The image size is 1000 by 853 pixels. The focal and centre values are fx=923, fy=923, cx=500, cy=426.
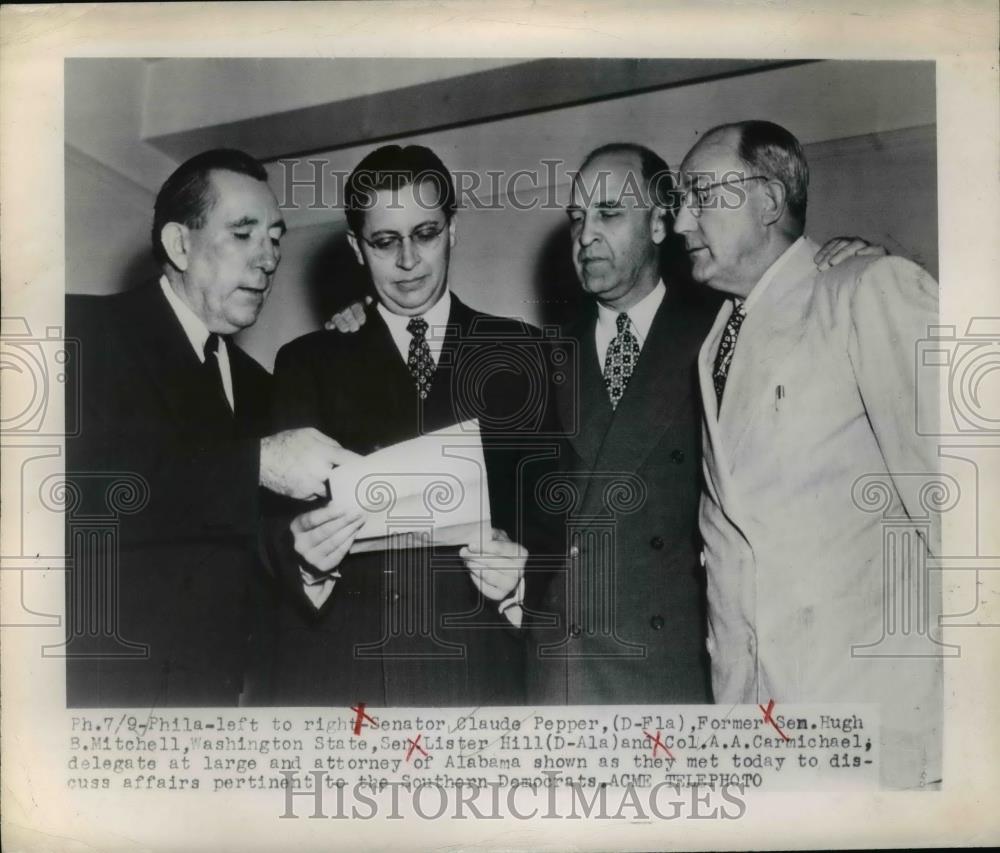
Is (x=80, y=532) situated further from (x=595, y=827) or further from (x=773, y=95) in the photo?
(x=773, y=95)

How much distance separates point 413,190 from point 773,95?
754mm

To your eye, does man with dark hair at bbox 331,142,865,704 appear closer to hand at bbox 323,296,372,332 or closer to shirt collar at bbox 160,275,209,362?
hand at bbox 323,296,372,332

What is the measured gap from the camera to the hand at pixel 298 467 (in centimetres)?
184

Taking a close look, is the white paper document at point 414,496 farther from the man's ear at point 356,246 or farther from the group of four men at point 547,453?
the man's ear at point 356,246

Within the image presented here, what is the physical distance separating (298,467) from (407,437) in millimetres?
224

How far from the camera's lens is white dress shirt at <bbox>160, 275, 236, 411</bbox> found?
1.87m

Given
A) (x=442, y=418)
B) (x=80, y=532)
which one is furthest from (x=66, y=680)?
(x=442, y=418)

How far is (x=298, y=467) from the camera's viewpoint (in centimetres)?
→ 184

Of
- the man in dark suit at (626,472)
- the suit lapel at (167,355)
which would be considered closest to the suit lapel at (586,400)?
the man in dark suit at (626,472)

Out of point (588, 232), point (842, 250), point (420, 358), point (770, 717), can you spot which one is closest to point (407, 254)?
point (420, 358)

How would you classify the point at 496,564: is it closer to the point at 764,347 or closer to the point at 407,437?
the point at 407,437

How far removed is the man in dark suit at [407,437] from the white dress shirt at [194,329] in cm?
11

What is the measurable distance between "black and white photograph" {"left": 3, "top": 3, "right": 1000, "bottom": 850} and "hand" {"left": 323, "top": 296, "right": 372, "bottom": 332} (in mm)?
13

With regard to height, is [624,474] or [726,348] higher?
[726,348]
